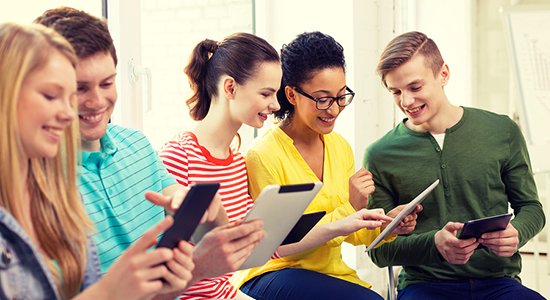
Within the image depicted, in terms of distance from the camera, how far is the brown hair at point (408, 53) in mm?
1651

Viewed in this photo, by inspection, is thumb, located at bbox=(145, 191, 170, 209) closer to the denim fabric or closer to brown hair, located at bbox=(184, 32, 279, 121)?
the denim fabric

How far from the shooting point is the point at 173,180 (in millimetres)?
1196

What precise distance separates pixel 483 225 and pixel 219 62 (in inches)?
36.9

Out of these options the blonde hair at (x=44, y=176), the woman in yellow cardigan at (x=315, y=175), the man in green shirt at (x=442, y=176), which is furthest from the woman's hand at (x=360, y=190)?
the blonde hair at (x=44, y=176)

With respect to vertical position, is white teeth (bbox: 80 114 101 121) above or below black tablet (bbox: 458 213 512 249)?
above

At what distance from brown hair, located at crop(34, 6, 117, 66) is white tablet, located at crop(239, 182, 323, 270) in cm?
48

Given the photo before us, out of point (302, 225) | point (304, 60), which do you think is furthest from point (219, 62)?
point (302, 225)

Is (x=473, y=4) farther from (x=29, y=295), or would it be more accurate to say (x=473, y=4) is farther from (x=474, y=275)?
(x=29, y=295)

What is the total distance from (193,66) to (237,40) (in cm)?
17

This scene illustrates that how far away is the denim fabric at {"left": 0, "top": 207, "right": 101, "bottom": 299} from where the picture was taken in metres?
0.68

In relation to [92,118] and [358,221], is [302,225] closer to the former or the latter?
[358,221]

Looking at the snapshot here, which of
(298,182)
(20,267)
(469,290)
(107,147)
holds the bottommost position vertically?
(469,290)

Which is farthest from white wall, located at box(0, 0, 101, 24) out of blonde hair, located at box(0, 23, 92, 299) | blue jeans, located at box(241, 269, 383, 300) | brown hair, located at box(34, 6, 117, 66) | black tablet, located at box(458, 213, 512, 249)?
black tablet, located at box(458, 213, 512, 249)

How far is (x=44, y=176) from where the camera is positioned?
2.68 feet
